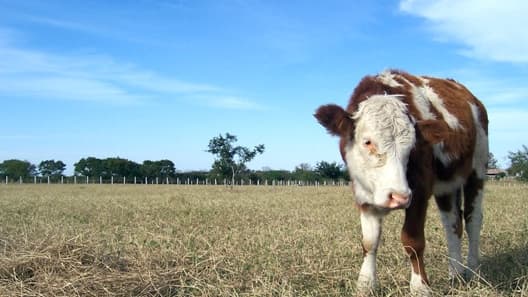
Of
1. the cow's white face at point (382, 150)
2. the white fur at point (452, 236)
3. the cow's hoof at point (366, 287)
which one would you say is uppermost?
the cow's white face at point (382, 150)

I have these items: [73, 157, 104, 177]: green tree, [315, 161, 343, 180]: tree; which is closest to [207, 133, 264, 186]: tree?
[315, 161, 343, 180]: tree

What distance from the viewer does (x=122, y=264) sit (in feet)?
17.4

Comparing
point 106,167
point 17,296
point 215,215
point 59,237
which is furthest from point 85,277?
point 106,167

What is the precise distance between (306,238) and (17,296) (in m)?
→ 4.55

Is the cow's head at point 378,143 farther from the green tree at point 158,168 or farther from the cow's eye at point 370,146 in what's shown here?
the green tree at point 158,168

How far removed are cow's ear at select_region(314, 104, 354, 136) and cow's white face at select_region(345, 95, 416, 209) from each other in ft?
0.27

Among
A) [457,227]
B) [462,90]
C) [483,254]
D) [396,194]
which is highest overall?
[462,90]

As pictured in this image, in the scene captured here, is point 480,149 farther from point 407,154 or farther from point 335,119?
point 335,119

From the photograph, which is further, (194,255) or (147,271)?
(194,255)

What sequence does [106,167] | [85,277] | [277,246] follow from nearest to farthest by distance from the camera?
[85,277] < [277,246] < [106,167]

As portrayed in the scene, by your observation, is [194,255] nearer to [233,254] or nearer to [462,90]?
[233,254]

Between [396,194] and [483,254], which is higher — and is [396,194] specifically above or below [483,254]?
above

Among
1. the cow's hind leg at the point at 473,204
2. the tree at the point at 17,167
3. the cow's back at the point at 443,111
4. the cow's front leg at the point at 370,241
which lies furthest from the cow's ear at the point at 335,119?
the tree at the point at 17,167

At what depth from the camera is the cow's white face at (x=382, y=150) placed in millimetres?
4355
